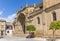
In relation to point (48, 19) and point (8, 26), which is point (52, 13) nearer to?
point (48, 19)

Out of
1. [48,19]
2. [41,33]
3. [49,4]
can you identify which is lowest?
[41,33]

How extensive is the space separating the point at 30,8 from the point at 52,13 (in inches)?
489

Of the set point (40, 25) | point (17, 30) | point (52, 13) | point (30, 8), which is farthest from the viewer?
point (17, 30)

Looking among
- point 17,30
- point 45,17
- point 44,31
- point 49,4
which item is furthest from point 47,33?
point 17,30

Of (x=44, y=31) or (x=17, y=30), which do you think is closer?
(x=44, y=31)

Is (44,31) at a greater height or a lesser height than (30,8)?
lesser

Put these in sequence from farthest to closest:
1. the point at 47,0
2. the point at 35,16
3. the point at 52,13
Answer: the point at 35,16
the point at 47,0
the point at 52,13

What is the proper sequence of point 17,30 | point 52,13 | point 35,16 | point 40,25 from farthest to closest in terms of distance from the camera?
point 17,30 → point 35,16 → point 40,25 → point 52,13

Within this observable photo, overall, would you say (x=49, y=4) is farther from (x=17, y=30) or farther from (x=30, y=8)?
(x=17, y=30)

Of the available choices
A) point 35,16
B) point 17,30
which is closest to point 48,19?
point 35,16

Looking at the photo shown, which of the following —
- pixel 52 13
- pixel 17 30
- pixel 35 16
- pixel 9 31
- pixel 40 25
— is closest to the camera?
pixel 52 13

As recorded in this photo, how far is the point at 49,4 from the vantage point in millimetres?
25375

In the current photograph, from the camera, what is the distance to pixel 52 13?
24312 millimetres

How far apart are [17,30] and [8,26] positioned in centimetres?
2373
